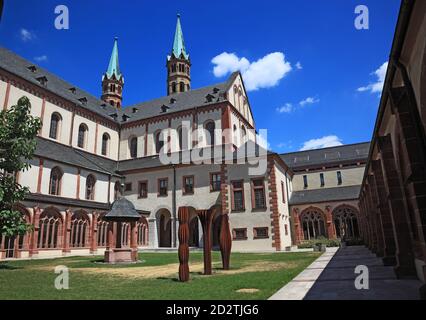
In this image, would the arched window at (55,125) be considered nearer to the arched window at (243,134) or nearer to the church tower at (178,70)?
the arched window at (243,134)

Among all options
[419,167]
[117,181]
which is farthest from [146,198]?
[419,167]

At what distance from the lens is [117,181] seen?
35469mm

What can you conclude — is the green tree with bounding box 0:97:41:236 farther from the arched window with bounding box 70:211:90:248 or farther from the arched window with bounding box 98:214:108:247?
the arched window with bounding box 98:214:108:247

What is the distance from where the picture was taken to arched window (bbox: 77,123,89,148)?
1423 inches

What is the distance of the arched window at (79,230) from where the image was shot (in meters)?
27.1

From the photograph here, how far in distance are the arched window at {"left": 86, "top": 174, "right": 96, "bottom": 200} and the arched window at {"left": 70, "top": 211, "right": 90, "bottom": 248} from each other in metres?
3.60

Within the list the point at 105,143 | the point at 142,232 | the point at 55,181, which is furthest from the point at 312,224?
the point at 105,143

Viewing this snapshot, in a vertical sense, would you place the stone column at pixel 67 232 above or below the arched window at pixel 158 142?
below

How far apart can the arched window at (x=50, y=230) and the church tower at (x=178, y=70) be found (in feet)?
112

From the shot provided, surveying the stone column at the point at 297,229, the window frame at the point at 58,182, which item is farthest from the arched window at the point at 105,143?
the stone column at the point at 297,229

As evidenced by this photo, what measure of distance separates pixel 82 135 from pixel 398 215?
34.5 metres

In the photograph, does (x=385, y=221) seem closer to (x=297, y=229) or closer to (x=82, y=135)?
(x=297, y=229)
